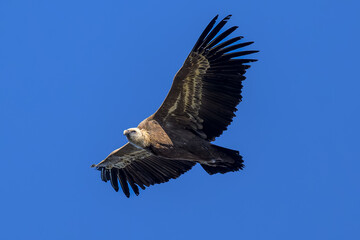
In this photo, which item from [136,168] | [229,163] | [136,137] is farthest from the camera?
[136,168]

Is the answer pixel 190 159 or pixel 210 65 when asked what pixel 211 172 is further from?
pixel 210 65

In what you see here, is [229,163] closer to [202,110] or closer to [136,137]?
[202,110]

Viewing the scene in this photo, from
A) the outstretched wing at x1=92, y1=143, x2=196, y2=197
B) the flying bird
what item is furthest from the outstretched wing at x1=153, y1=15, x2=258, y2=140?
the outstretched wing at x1=92, y1=143, x2=196, y2=197

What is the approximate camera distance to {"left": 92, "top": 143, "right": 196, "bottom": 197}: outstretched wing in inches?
681

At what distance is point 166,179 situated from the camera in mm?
17406

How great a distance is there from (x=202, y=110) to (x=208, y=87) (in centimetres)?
61

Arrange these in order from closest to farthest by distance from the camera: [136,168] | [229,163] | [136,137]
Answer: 1. [136,137]
2. [229,163]
3. [136,168]

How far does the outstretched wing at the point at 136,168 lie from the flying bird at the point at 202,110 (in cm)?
72

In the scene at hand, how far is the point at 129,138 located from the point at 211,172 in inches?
85.8

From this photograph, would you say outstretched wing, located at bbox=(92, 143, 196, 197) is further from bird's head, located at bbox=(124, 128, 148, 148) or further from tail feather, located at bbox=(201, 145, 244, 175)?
bird's head, located at bbox=(124, 128, 148, 148)

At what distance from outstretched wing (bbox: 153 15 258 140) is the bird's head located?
58 cm

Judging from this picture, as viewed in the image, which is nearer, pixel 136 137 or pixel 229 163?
pixel 136 137

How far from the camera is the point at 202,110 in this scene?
16062 millimetres

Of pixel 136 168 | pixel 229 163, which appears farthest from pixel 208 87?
pixel 136 168
